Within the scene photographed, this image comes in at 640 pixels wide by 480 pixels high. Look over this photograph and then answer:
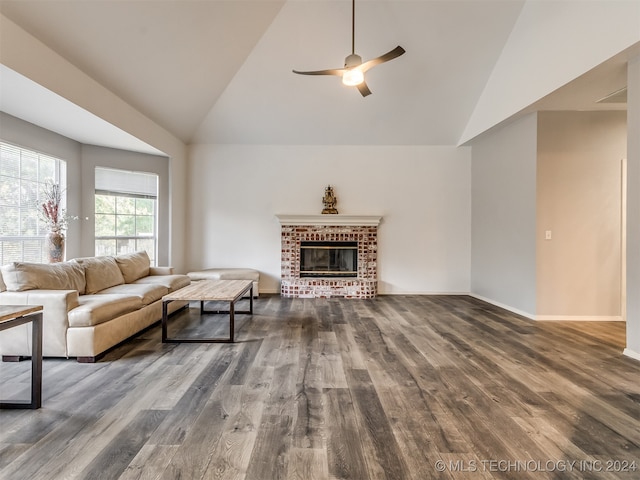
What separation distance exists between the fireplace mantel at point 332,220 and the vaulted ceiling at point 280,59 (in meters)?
1.45

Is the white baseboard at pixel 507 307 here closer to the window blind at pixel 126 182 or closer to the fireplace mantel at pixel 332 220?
the fireplace mantel at pixel 332 220

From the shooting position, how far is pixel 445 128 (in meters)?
5.69

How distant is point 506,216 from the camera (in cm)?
489

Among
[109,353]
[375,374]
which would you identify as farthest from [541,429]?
[109,353]

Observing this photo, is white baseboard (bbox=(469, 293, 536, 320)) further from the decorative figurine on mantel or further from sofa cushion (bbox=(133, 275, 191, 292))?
sofa cushion (bbox=(133, 275, 191, 292))

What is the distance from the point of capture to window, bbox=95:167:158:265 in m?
5.07

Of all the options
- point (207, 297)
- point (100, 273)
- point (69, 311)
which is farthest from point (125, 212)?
point (207, 297)

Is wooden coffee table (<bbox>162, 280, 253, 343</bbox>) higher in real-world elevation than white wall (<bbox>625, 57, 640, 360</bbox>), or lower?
lower

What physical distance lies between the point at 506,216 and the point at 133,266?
563 cm

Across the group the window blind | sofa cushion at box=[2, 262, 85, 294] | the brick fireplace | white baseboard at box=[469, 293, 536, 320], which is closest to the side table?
sofa cushion at box=[2, 262, 85, 294]

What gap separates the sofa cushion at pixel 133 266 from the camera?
4398 millimetres

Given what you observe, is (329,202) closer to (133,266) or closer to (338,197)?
(338,197)

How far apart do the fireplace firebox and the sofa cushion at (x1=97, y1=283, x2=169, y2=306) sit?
2.66 meters

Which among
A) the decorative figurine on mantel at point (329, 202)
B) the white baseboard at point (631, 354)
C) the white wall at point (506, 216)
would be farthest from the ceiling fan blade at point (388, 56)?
the white baseboard at point (631, 354)
